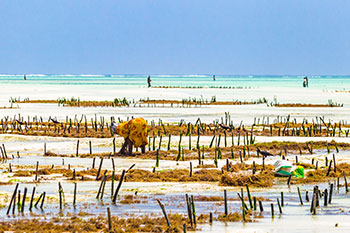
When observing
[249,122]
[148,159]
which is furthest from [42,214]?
[249,122]

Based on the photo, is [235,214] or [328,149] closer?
[235,214]

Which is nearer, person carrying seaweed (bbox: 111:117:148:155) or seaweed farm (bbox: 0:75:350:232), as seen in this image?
seaweed farm (bbox: 0:75:350:232)

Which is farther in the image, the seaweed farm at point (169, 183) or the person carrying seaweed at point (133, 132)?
the person carrying seaweed at point (133, 132)

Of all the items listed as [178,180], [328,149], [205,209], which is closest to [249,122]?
[328,149]

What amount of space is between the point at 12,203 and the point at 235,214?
359 cm

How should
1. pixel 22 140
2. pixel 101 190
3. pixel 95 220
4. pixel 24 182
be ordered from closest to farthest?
1. pixel 95 220
2. pixel 101 190
3. pixel 24 182
4. pixel 22 140

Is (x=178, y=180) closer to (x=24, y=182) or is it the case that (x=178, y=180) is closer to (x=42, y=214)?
(x=24, y=182)

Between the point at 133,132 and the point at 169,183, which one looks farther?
the point at 133,132

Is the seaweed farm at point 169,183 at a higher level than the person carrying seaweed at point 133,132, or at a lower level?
lower

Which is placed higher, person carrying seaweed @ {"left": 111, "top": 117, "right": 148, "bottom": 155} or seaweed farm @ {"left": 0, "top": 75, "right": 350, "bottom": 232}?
person carrying seaweed @ {"left": 111, "top": 117, "right": 148, "bottom": 155}

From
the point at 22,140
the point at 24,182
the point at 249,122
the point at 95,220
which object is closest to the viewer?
the point at 95,220

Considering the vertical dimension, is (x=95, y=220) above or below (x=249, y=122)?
below

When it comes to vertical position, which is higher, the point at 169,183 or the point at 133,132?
the point at 133,132

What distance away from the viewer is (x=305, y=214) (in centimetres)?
1033
